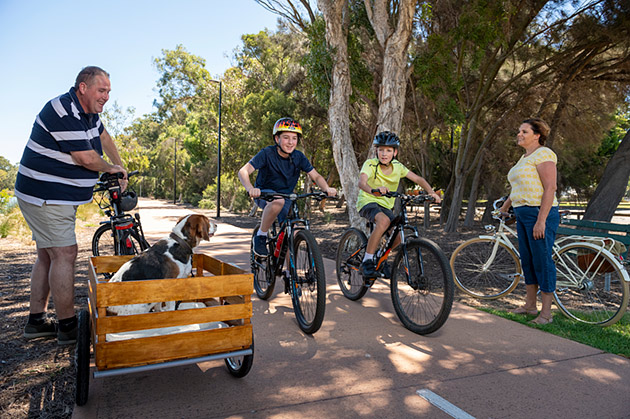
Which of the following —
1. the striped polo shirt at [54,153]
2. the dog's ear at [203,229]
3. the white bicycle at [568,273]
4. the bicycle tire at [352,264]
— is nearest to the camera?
the striped polo shirt at [54,153]

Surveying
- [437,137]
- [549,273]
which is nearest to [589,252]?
[549,273]

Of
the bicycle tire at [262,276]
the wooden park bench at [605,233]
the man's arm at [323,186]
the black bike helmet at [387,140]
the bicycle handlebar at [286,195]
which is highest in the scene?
the black bike helmet at [387,140]

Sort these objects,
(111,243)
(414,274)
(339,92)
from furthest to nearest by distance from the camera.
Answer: (339,92)
(111,243)
(414,274)

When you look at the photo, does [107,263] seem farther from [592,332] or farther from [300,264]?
[592,332]

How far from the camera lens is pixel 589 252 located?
5.27 metres

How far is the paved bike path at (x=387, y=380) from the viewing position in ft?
9.71

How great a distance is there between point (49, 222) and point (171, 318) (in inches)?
60.8

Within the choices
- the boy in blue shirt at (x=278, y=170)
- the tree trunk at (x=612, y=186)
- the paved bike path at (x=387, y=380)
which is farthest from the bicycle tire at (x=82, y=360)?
the tree trunk at (x=612, y=186)

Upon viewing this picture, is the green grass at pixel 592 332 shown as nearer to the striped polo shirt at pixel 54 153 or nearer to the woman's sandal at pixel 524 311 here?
the woman's sandal at pixel 524 311

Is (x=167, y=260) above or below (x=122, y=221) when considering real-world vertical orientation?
below

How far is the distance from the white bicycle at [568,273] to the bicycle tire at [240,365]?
3725 mm

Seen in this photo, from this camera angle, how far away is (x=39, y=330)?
4055 millimetres

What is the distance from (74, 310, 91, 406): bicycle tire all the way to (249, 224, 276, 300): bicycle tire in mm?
2583

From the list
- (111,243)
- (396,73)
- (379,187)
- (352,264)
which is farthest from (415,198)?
(396,73)
